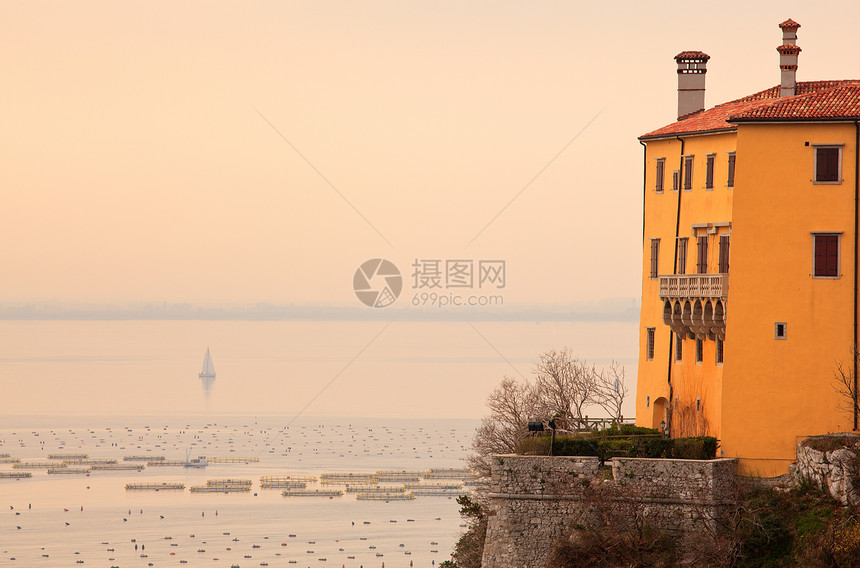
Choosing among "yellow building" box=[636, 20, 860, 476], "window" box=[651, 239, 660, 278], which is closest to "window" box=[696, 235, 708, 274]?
"yellow building" box=[636, 20, 860, 476]

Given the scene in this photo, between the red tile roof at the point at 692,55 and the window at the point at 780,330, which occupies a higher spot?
the red tile roof at the point at 692,55

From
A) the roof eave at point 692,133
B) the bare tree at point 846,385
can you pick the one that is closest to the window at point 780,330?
the bare tree at point 846,385

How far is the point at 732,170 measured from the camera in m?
45.0

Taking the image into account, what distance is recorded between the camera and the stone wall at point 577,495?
41281 mm

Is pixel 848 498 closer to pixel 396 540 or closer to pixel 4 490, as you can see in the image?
pixel 396 540

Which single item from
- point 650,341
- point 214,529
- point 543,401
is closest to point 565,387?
point 543,401

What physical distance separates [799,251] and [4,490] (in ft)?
580

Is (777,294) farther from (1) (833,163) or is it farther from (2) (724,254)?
(1) (833,163)

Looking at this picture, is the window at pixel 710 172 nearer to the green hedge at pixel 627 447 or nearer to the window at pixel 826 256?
the window at pixel 826 256

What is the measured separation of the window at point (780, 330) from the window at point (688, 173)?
7814 millimetres

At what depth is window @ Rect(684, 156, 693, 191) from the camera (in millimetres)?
48094

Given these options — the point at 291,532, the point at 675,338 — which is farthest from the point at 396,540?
the point at 675,338

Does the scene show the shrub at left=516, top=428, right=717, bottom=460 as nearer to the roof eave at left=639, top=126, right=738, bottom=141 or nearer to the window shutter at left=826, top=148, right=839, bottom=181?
the window shutter at left=826, top=148, right=839, bottom=181

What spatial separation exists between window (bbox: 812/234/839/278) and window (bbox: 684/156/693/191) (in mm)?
7092
